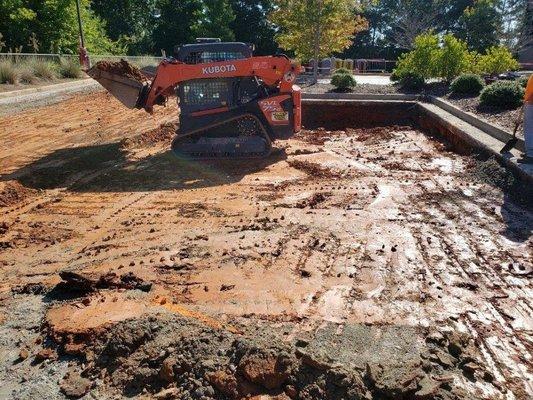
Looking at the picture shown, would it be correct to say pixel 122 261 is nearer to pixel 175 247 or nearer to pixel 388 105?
pixel 175 247

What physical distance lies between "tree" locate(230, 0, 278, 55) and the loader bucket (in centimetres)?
3352

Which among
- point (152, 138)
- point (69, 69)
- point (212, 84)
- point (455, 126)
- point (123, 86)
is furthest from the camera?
point (69, 69)

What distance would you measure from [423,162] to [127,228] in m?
5.86

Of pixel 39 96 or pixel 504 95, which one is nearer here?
pixel 504 95

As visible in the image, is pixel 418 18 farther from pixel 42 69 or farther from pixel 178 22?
pixel 42 69

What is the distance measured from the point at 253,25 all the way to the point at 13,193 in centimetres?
3864

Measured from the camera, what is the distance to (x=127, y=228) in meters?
6.20

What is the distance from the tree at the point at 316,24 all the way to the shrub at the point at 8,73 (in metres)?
11.0

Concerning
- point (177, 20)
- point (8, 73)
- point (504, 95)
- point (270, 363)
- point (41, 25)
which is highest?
point (177, 20)

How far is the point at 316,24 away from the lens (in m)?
19.5

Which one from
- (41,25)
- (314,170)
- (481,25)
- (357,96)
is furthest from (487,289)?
(481,25)

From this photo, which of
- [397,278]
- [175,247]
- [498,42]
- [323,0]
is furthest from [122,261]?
[498,42]

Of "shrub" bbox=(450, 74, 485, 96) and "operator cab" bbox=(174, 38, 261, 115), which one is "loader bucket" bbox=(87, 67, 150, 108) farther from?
"shrub" bbox=(450, 74, 485, 96)

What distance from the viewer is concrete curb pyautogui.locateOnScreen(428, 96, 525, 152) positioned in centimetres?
902
